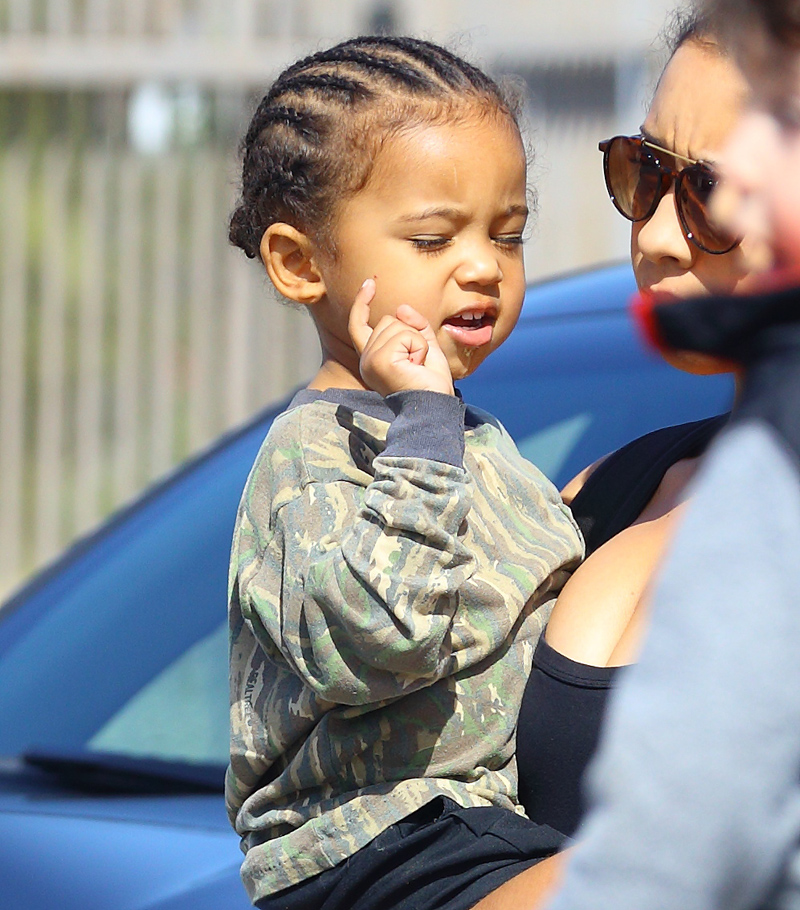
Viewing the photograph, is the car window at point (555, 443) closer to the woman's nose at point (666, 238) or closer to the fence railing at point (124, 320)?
the woman's nose at point (666, 238)

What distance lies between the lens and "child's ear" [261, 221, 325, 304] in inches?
71.0

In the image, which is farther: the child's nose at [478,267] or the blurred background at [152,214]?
the blurred background at [152,214]

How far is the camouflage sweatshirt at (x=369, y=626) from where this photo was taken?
1.44 meters

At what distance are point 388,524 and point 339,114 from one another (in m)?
0.61

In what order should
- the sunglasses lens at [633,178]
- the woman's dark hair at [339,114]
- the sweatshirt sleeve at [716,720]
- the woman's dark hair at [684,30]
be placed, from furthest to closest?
the woman's dark hair at [339,114]
the sunglasses lens at [633,178]
the woman's dark hair at [684,30]
the sweatshirt sleeve at [716,720]

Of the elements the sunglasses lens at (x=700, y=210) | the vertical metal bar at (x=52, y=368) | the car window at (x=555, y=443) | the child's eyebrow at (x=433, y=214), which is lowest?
the vertical metal bar at (x=52, y=368)

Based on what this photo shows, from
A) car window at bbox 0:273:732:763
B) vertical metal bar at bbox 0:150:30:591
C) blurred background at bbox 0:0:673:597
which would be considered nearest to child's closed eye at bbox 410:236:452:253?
car window at bbox 0:273:732:763

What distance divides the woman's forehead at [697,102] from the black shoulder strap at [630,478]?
40 cm

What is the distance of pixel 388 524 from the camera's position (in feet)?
4.70

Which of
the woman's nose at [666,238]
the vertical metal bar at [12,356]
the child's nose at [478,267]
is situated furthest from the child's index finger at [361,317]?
the vertical metal bar at [12,356]

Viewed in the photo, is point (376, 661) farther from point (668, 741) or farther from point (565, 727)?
point (668, 741)

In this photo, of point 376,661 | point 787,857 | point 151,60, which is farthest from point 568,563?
point 151,60

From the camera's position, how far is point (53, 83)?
22.5 ft

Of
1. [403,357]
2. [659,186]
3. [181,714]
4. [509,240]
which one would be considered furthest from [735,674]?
[181,714]
